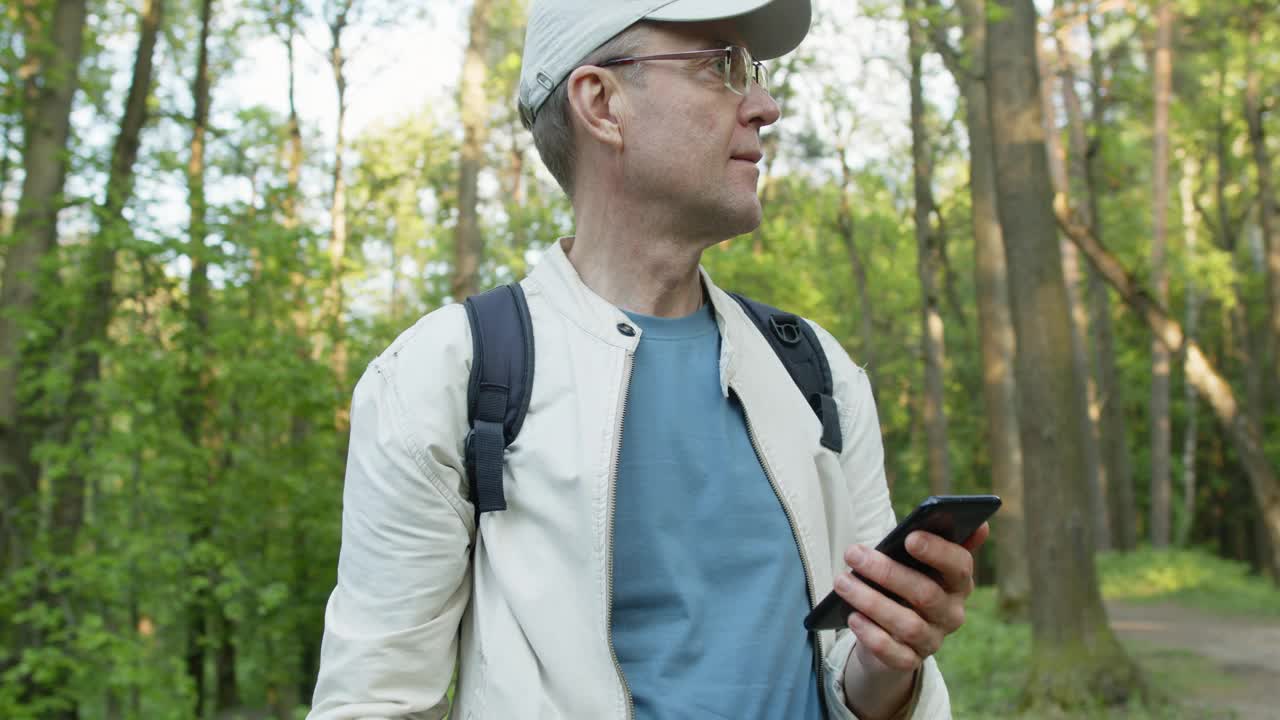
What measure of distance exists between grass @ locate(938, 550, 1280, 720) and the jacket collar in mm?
7767

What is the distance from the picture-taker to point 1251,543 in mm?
35719

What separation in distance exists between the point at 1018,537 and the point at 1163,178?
37.3ft

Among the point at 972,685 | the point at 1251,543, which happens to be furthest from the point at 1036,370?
the point at 1251,543

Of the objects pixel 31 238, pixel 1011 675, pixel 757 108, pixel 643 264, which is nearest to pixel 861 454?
pixel 643 264

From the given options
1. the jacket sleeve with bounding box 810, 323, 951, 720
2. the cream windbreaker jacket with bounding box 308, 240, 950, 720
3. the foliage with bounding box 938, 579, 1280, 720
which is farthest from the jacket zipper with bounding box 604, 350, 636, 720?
the foliage with bounding box 938, 579, 1280, 720

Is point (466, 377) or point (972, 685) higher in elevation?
point (466, 377)

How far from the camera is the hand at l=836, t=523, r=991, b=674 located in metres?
1.62

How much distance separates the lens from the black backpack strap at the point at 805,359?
2010mm

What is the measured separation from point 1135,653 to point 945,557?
1288 centimetres

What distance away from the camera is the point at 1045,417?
9.55m

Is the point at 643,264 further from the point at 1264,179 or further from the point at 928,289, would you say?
the point at 1264,179

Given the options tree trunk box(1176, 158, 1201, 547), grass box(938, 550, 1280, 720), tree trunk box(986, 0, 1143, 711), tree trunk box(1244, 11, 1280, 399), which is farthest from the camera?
tree trunk box(1176, 158, 1201, 547)

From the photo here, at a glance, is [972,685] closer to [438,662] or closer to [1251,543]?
[438,662]

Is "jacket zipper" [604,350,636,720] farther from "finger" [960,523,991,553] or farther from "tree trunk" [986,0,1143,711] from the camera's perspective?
"tree trunk" [986,0,1143,711]
